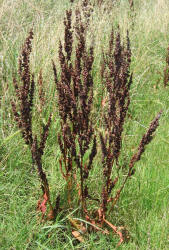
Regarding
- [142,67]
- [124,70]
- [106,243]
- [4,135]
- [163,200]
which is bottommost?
[106,243]

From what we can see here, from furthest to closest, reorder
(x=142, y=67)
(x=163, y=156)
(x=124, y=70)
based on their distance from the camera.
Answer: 1. (x=142, y=67)
2. (x=163, y=156)
3. (x=124, y=70)

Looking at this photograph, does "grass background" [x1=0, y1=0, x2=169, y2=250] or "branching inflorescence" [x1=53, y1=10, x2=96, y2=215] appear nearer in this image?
"branching inflorescence" [x1=53, y1=10, x2=96, y2=215]

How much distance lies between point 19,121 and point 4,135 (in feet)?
2.94

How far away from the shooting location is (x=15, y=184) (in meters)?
2.08

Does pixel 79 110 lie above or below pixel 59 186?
above

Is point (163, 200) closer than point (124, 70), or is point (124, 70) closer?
point (124, 70)

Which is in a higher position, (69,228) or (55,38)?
(55,38)

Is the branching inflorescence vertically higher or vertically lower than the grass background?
higher

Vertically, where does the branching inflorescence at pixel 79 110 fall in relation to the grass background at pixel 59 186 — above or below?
above

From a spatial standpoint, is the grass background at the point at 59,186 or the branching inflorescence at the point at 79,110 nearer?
the branching inflorescence at the point at 79,110

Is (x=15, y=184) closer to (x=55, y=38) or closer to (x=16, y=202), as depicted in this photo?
(x=16, y=202)

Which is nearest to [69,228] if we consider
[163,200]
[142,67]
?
[163,200]

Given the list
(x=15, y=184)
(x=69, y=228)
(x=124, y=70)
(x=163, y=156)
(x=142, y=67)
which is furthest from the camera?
(x=142, y=67)

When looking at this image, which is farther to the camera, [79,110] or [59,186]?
[59,186]
